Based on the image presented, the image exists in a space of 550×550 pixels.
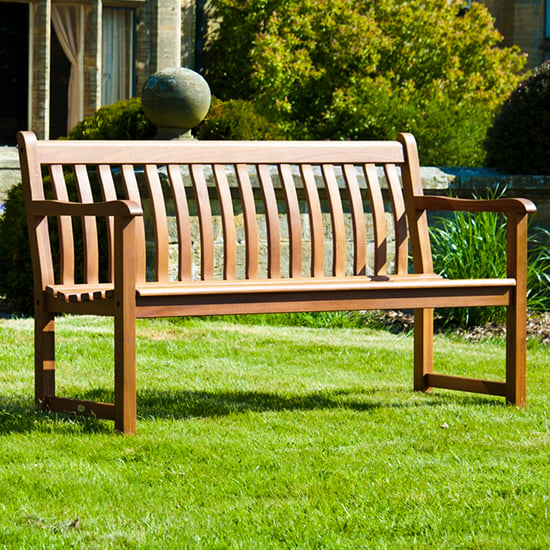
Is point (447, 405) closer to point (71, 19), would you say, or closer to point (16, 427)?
point (16, 427)

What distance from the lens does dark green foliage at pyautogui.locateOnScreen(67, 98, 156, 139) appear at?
8.28m

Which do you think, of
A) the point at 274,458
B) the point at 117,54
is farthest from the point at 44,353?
the point at 117,54

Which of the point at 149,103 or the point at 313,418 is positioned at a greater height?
the point at 149,103

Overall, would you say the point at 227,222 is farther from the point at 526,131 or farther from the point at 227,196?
the point at 526,131

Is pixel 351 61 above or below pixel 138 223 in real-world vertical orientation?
above

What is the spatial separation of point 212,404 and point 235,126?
374cm

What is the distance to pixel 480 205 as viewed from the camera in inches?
192

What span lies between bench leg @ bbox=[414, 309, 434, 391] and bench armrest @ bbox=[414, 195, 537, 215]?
47cm

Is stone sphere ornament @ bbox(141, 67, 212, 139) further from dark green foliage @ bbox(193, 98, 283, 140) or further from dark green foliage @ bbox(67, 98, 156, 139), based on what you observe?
dark green foliage @ bbox(67, 98, 156, 139)

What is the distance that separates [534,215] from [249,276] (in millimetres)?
4113

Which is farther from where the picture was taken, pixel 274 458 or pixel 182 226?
pixel 182 226

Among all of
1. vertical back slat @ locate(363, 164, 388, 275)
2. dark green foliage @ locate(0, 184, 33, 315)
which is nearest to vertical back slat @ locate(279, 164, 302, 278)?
vertical back slat @ locate(363, 164, 388, 275)

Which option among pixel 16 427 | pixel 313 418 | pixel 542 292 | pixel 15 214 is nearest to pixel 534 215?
pixel 542 292

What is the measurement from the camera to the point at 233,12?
14.3 metres
